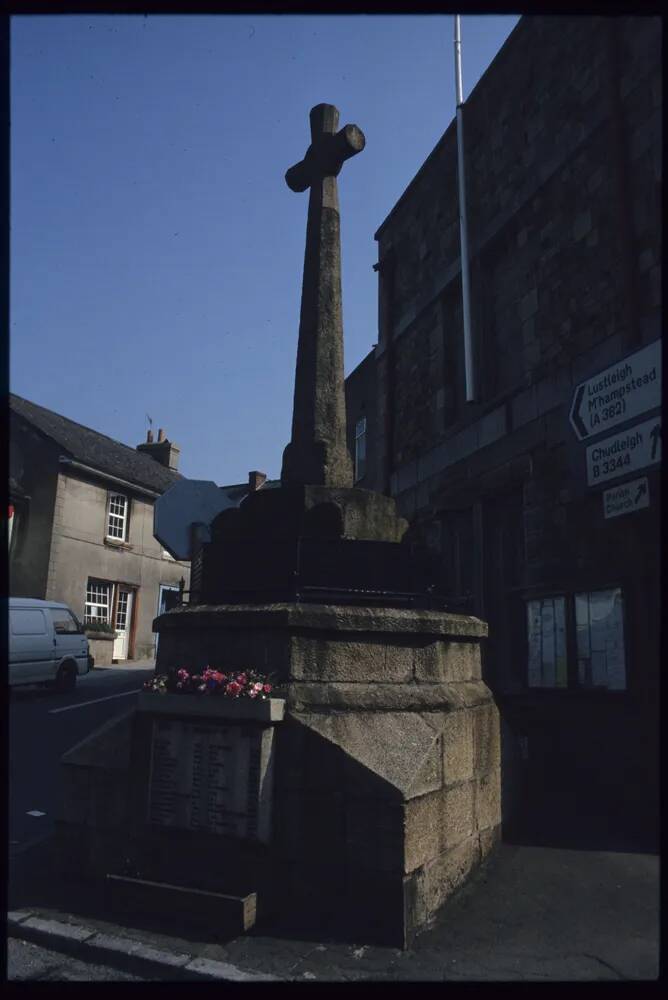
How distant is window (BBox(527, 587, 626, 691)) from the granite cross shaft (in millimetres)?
3352

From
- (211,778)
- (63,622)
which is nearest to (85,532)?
(63,622)

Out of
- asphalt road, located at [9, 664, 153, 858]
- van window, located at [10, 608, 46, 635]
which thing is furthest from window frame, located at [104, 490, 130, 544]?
van window, located at [10, 608, 46, 635]

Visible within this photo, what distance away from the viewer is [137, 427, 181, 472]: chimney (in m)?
32.3

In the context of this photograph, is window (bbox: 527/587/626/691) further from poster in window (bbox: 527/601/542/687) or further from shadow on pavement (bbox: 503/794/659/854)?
shadow on pavement (bbox: 503/794/659/854)

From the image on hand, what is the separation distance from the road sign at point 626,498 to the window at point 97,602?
19.1 m

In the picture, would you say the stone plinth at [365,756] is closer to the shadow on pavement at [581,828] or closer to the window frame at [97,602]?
the shadow on pavement at [581,828]

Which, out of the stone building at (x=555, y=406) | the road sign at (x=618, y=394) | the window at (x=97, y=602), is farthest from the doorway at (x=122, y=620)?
the road sign at (x=618, y=394)

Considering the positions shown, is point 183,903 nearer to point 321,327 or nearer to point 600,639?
point 321,327

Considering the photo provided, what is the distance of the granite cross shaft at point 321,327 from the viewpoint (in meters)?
6.68

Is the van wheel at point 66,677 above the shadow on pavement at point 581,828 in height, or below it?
above

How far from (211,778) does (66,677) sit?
12436 millimetres

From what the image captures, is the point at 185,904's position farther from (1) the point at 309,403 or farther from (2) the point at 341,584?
(1) the point at 309,403

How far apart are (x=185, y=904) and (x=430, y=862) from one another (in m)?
1.59
